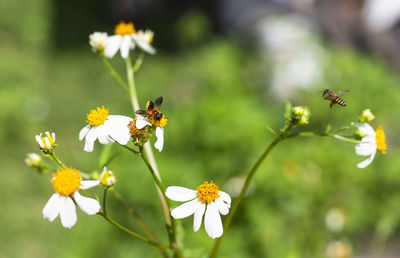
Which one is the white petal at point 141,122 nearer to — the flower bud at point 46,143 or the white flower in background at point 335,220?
the flower bud at point 46,143

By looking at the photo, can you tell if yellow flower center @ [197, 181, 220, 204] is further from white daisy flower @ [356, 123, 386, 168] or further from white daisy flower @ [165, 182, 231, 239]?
white daisy flower @ [356, 123, 386, 168]

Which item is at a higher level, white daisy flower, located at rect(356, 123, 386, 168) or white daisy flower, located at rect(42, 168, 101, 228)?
white daisy flower, located at rect(356, 123, 386, 168)

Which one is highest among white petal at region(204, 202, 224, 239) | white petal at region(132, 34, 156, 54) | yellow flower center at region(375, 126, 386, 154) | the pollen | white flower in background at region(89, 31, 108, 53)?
white petal at region(132, 34, 156, 54)

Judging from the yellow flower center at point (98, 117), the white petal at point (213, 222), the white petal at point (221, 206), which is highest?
the yellow flower center at point (98, 117)

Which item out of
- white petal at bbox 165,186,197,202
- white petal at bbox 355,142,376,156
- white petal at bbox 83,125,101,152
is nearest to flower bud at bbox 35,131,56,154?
white petal at bbox 83,125,101,152

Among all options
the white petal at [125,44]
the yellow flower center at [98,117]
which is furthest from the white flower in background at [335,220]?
the yellow flower center at [98,117]

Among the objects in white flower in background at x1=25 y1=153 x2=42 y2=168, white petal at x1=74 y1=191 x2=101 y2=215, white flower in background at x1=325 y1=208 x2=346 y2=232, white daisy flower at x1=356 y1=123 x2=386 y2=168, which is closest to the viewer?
white petal at x1=74 y1=191 x2=101 y2=215

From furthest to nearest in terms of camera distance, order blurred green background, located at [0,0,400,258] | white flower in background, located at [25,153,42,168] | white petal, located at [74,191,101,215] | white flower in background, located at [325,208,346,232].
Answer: blurred green background, located at [0,0,400,258], white flower in background, located at [325,208,346,232], white flower in background, located at [25,153,42,168], white petal, located at [74,191,101,215]
